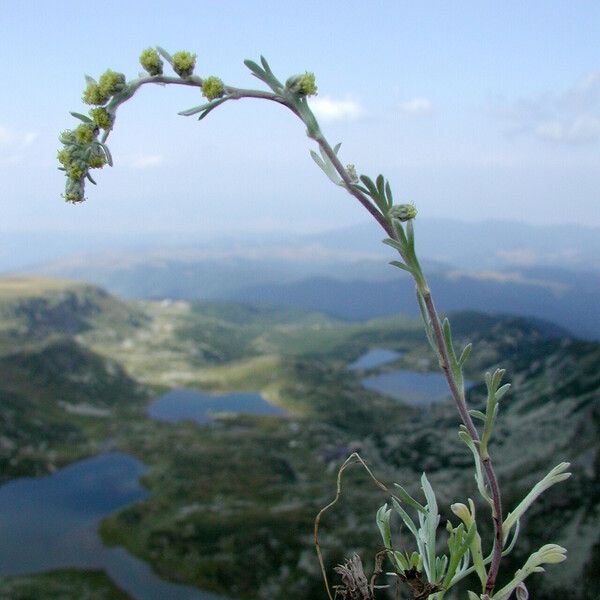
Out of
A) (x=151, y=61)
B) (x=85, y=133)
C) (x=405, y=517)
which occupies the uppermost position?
(x=151, y=61)

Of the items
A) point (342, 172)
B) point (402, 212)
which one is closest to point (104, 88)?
point (342, 172)

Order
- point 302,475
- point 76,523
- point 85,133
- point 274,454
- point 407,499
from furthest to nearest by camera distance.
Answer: point 274,454
point 302,475
point 76,523
point 407,499
point 85,133

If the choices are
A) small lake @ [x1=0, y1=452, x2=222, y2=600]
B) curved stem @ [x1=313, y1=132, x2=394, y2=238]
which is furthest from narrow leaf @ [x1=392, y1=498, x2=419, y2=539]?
small lake @ [x1=0, y1=452, x2=222, y2=600]

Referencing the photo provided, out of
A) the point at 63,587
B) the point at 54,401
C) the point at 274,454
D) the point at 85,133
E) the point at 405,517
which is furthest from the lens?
the point at 54,401

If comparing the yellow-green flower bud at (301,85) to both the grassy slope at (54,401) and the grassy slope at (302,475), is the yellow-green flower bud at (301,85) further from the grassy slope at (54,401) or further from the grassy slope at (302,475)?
the grassy slope at (54,401)

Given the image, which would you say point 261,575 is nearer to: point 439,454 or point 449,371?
point 439,454

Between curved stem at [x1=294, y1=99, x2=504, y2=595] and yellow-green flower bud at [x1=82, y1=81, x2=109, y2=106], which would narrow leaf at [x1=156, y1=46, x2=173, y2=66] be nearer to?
yellow-green flower bud at [x1=82, y1=81, x2=109, y2=106]

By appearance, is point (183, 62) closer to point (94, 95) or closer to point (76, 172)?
point (94, 95)
